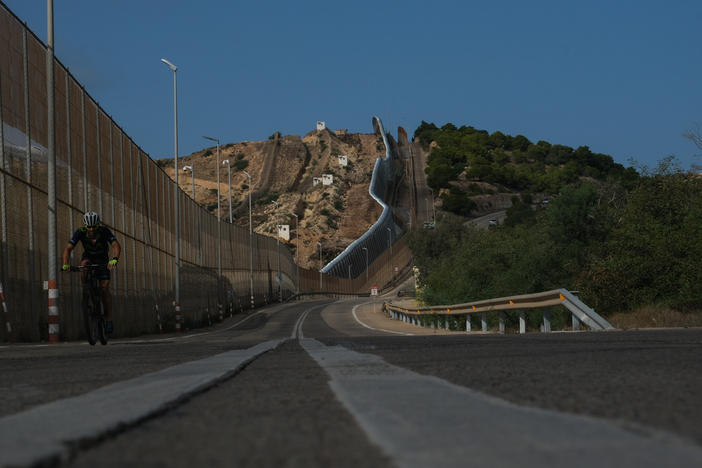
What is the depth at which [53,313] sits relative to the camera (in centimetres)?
1891

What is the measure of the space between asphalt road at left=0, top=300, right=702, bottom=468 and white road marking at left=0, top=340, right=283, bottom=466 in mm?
11

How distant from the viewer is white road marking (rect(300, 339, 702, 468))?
92.9 inches

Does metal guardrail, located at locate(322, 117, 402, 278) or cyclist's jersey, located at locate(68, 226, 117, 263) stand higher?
metal guardrail, located at locate(322, 117, 402, 278)

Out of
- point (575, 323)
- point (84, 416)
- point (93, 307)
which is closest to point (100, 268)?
point (93, 307)

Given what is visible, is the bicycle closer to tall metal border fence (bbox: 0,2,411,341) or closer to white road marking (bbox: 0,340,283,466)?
tall metal border fence (bbox: 0,2,411,341)

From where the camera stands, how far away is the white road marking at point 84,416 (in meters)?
2.66

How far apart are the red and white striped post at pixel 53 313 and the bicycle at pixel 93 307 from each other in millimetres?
3551

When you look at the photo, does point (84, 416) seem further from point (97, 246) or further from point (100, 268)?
point (97, 246)

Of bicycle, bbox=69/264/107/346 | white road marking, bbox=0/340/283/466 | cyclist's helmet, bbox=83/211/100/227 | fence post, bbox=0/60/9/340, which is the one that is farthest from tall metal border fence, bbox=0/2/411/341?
white road marking, bbox=0/340/283/466

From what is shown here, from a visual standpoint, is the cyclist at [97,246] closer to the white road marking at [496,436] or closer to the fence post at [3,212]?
the fence post at [3,212]

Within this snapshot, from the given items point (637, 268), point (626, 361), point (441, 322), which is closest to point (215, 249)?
point (441, 322)

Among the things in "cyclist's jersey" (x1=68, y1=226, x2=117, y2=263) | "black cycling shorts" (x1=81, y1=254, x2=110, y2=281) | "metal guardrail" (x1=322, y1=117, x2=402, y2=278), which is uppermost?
"metal guardrail" (x1=322, y1=117, x2=402, y2=278)

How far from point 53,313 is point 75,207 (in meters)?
6.17

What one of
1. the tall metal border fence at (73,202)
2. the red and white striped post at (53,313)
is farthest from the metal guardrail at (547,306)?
the tall metal border fence at (73,202)
